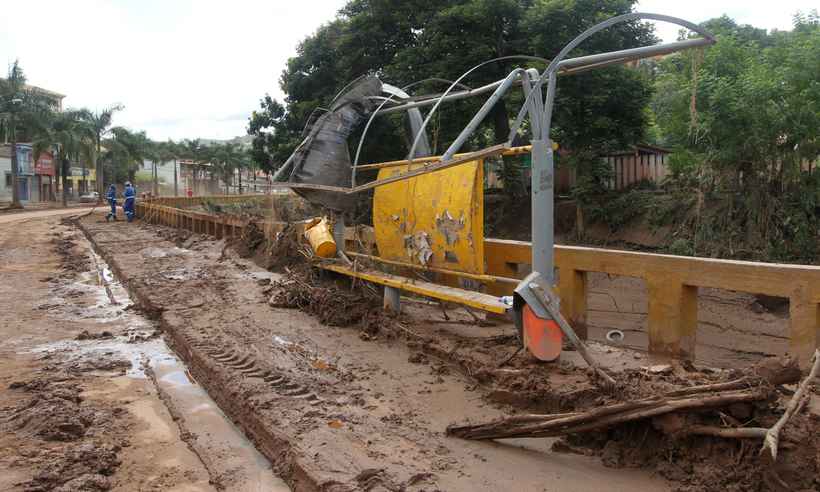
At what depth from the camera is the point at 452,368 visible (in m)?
5.93

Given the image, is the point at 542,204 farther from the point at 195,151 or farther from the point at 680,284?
the point at 195,151

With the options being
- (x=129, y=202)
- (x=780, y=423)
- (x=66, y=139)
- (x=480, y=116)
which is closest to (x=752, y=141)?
(x=480, y=116)

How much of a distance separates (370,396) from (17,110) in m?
45.4

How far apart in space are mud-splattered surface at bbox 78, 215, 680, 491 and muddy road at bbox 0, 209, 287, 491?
0.23m

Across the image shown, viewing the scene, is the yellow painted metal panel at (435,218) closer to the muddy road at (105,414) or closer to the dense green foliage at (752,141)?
the muddy road at (105,414)

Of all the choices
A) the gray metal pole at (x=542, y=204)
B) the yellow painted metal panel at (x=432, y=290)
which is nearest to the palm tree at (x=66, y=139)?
the yellow painted metal panel at (x=432, y=290)

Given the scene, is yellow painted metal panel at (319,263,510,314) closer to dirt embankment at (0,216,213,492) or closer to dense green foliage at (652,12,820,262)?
dirt embankment at (0,216,213,492)

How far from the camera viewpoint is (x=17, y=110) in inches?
1634

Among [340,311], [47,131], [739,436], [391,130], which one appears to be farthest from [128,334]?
[47,131]

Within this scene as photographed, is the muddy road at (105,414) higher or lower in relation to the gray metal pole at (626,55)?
lower

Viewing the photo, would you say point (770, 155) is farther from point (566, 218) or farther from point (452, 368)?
point (452, 368)

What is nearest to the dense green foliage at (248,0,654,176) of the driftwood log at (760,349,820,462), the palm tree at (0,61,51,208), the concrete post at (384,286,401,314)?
the concrete post at (384,286,401,314)

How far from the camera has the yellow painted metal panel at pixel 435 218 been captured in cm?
644

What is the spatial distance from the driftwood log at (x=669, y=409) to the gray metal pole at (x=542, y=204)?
172 cm
